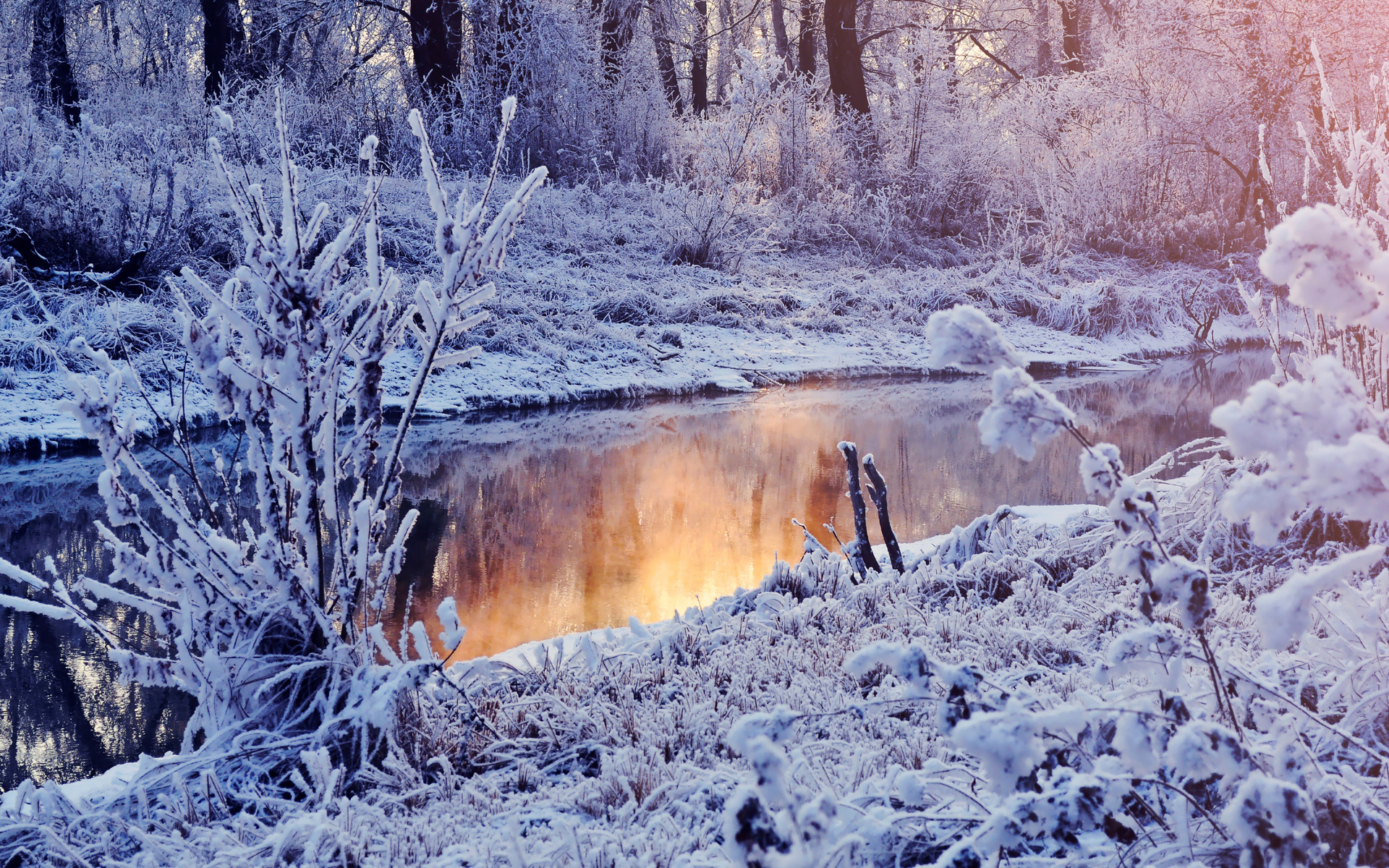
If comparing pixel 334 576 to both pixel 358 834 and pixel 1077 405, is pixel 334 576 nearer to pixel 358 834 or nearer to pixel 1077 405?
pixel 358 834

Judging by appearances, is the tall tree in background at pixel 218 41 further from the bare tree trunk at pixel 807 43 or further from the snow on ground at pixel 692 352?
the bare tree trunk at pixel 807 43

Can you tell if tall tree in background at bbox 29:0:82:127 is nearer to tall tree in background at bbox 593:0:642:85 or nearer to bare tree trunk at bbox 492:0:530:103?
bare tree trunk at bbox 492:0:530:103

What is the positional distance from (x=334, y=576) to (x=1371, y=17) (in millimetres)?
13296

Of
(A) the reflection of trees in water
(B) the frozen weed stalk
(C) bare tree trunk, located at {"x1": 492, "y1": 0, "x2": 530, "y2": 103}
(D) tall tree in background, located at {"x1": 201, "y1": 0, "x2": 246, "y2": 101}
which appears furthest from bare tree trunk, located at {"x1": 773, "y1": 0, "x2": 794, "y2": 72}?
(B) the frozen weed stalk

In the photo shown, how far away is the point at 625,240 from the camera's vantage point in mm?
10797

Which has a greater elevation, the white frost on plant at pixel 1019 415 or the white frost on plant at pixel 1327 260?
the white frost on plant at pixel 1327 260

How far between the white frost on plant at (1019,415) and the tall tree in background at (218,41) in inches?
538

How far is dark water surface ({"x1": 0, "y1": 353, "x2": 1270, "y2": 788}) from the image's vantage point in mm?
3057

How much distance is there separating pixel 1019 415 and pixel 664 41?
1657 cm

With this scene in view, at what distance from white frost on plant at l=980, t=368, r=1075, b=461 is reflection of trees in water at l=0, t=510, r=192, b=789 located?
244 centimetres

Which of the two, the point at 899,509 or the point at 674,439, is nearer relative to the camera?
the point at 899,509

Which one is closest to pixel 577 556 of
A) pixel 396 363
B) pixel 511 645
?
pixel 511 645

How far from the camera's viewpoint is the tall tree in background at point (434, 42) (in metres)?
13.2

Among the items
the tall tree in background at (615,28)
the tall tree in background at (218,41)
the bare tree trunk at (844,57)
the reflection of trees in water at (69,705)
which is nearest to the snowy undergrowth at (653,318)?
the reflection of trees in water at (69,705)
